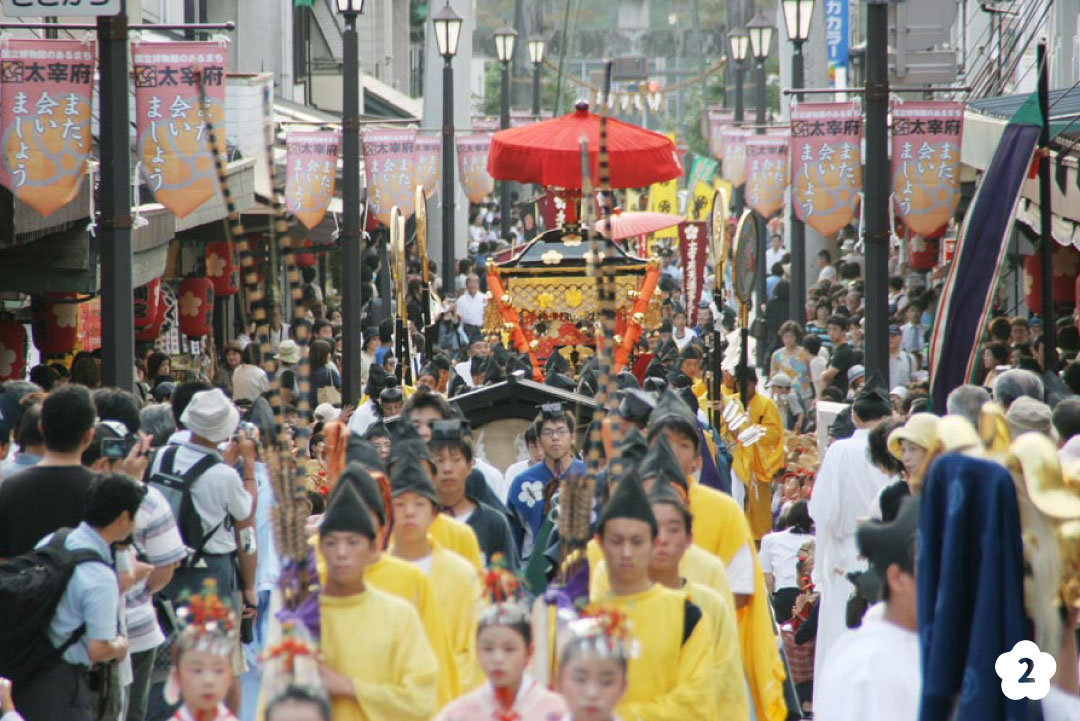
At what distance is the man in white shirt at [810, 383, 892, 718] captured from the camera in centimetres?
894

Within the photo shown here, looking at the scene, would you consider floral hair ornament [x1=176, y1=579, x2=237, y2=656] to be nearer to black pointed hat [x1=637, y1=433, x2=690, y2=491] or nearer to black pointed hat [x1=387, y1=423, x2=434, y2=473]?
black pointed hat [x1=387, y1=423, x2=434, y2=473]

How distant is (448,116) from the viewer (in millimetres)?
28469

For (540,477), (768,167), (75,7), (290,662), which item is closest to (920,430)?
(290,662)

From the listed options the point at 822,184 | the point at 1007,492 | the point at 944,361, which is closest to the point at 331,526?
the point at 1007,492

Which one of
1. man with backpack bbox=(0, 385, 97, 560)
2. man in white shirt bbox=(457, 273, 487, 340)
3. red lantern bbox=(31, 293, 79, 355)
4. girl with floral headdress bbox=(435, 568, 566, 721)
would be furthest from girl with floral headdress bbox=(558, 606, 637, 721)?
man in white shirt bbox=(457, 273, 487, 340)

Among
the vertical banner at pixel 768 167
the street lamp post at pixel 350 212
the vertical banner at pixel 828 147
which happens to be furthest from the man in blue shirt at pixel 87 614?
the vertical banner at pixel 768 167

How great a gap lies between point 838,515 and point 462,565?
10.2 feet

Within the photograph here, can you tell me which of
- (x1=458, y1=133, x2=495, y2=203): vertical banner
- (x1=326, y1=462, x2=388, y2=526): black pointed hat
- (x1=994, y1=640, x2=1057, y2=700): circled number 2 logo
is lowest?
(x1=994, y1=640, x2=1057, y2=700): circled number 2 logo

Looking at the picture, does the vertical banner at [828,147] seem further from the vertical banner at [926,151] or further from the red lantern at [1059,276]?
the red lantern at [1059,276]

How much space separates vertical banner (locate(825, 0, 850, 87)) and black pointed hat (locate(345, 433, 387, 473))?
942 inches

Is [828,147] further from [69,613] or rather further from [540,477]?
[69,613]

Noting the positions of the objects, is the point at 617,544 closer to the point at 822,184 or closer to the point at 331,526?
the point at 331,526

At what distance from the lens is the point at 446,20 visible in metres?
27.3

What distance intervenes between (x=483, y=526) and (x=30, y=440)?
2.03 meters
